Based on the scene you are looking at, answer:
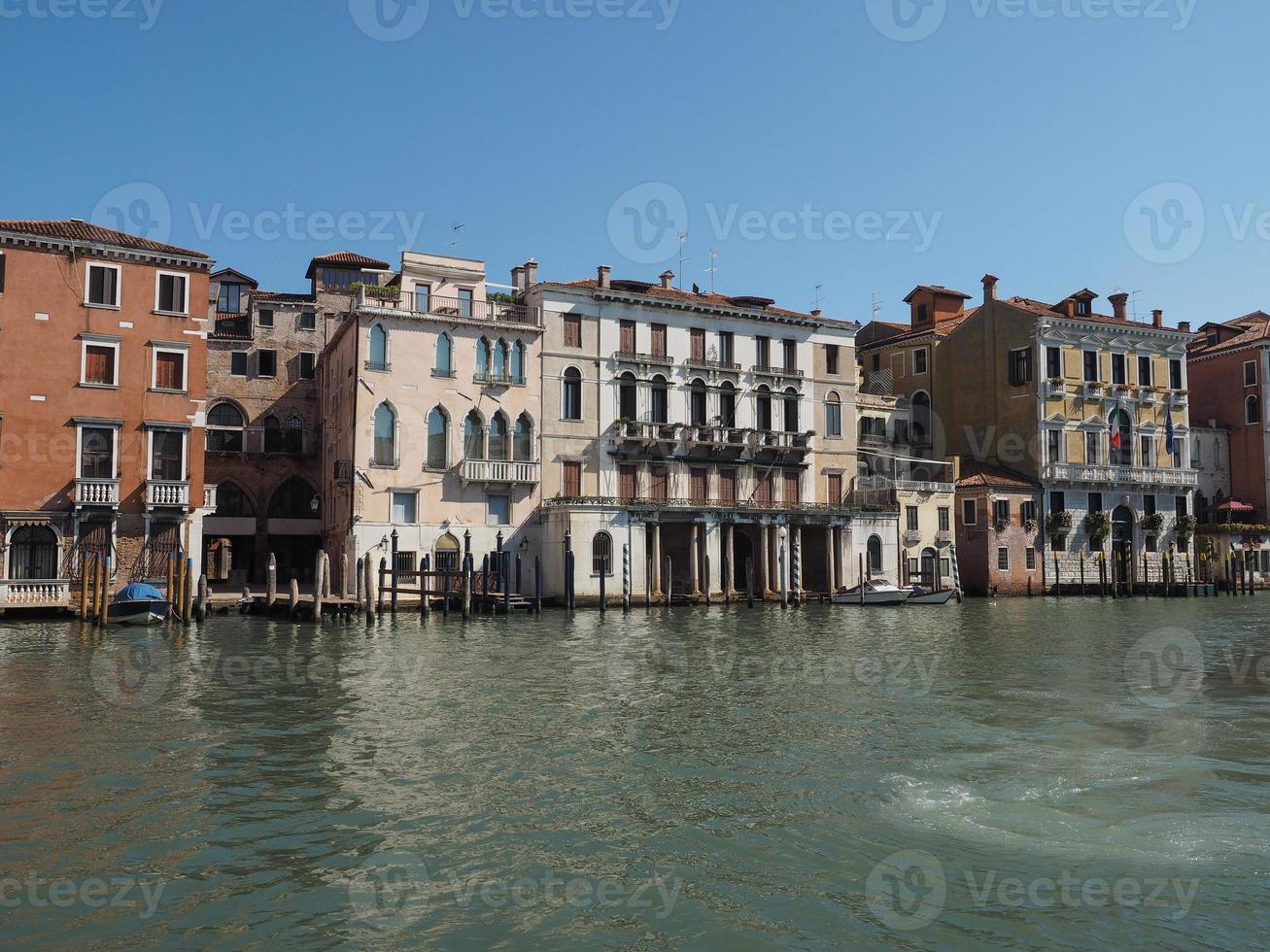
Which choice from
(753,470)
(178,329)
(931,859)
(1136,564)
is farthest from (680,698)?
(1136,564)

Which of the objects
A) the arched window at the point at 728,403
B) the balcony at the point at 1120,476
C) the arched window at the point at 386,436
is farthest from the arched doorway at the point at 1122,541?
the arched window at the point at 386,436

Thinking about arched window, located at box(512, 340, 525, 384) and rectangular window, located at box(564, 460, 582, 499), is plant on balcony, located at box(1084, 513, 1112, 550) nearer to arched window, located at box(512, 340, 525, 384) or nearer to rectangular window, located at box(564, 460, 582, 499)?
rectangular window, located at box(564, 460, 582, 499)

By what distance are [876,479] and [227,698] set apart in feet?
107

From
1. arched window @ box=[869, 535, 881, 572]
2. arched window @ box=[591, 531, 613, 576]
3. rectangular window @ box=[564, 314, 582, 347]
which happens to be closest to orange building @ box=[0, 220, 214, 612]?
rectangular window @ box=[564, 314, 582, 347]

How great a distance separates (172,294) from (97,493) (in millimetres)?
6172

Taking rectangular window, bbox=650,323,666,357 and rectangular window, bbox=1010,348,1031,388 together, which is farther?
rectangular window, bbox=1010,348,1031,388

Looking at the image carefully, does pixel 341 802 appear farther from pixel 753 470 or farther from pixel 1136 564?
pixel 1136 564

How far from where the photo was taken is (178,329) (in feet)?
106

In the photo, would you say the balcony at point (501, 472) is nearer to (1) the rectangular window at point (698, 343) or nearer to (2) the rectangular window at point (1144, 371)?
(1) the rectangular window at point (698, 343)

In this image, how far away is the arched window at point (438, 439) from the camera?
3666cm

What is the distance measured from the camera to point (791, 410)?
4306 centimetres

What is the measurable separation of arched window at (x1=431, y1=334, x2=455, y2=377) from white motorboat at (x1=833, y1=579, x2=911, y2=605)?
1605 centimetres

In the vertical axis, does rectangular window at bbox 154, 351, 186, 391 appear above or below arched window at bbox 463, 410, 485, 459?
above

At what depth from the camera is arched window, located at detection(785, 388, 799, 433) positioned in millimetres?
42906
